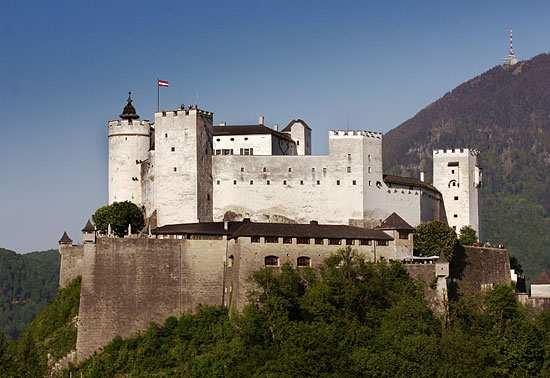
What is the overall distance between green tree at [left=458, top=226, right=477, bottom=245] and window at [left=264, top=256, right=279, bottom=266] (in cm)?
1480

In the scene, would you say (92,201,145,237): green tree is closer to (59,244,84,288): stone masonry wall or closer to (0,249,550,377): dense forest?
(59,244,84,288): stone masonry wall

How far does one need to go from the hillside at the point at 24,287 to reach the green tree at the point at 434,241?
117 meters

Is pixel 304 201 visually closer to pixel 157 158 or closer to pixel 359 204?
pixel 359 204

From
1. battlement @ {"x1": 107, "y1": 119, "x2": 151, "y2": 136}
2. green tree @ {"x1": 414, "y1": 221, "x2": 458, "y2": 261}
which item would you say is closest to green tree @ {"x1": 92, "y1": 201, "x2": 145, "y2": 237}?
battlement @ {"x1": 107, "y1": 119, "x2": 151, "y2": 136}

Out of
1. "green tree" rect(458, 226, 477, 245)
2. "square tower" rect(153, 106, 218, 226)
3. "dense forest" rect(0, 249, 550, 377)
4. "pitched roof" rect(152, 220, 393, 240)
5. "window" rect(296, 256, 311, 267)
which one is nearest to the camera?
"dense forest" rect(0, 249, 550, 377)

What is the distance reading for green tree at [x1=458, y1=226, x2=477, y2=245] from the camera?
75.8m

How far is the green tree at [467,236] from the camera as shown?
7576cm

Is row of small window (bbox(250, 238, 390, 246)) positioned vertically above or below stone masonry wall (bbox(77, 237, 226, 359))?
above

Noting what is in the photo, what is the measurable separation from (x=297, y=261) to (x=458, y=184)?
21526 millimetres

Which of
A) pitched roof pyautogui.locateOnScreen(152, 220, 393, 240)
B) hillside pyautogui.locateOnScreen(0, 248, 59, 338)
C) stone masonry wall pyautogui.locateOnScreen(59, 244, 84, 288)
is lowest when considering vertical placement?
Answer: hillside pyautogui.locateOnScreen(0, 248, 59, 338)

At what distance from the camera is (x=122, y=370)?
60.6 meters

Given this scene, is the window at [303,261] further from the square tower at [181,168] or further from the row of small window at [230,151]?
the row of small window at [230,151]

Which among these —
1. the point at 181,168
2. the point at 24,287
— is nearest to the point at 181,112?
the point at 181,168

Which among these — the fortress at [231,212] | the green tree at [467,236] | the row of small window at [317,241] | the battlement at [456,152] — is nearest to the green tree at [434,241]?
the fortress at [231,212]
